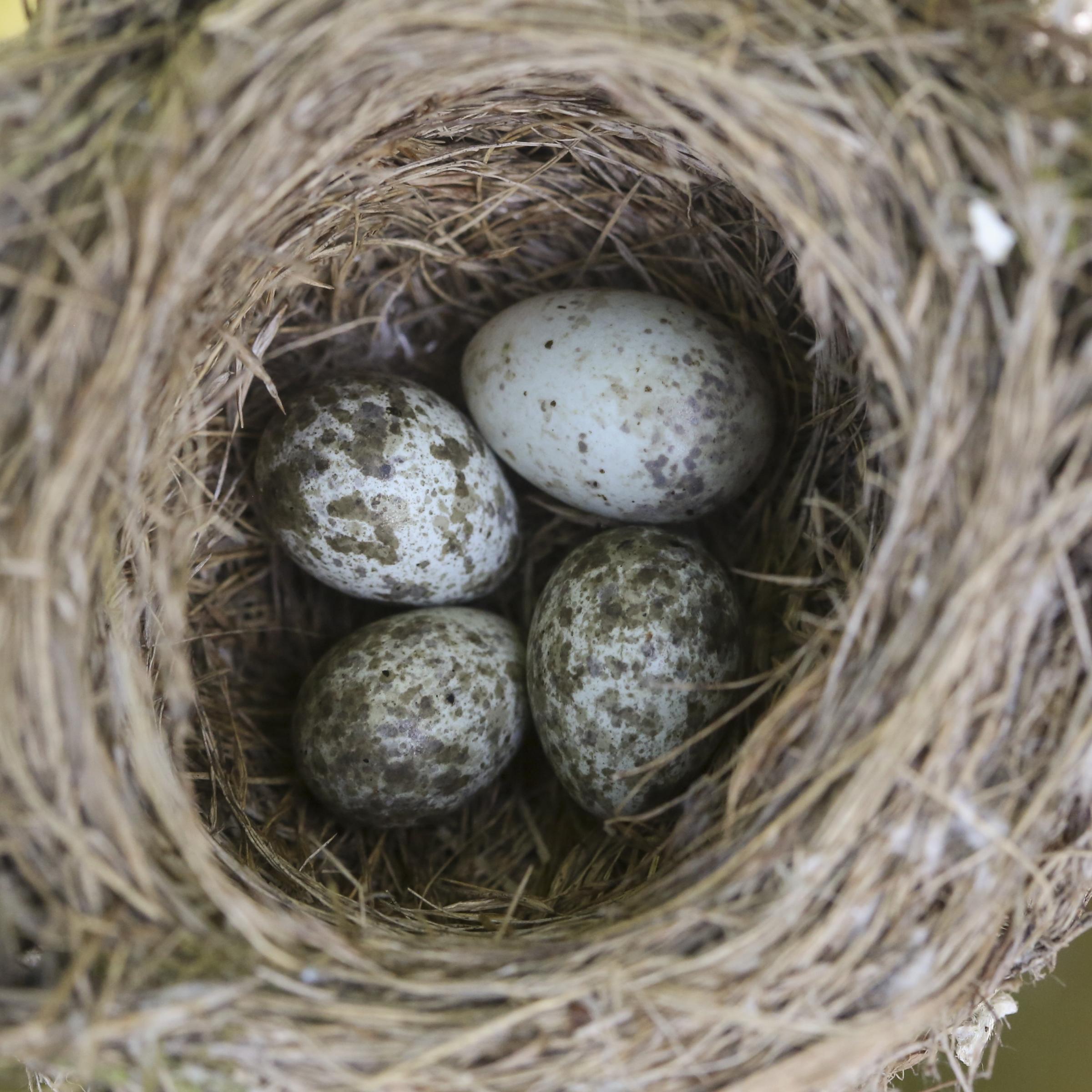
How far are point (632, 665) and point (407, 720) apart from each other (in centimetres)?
29

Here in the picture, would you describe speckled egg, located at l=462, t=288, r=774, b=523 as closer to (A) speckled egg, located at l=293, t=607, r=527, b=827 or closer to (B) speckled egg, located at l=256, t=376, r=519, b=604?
(B) speckled egg, located at l=256, t=376, r=519, b=604

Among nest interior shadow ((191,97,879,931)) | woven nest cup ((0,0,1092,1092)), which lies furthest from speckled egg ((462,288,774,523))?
woven nest cup ((0,0,1092,1092))

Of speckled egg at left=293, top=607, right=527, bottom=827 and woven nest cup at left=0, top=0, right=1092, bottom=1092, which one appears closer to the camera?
woven nest cup at left=0, top=0, right=1092, bottom=1092

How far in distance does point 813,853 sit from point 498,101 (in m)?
0.86

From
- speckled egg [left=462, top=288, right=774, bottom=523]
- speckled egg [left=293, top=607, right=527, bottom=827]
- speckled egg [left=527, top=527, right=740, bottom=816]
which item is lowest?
speckled egg [left=293, top=607, right=527, bottom=827]

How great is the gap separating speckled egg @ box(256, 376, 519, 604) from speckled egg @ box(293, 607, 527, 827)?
8 cm

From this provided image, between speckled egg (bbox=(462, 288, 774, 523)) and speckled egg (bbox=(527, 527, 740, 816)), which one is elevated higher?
speckled egg (bbox=(462, 288, 774, 523))

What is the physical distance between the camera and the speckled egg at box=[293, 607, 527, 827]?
3.76 ft

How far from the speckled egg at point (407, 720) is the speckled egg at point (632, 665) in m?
0.08

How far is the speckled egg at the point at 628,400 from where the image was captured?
114cm

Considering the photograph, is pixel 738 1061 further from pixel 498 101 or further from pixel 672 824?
pixel 498 101

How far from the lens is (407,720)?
1.14 meters

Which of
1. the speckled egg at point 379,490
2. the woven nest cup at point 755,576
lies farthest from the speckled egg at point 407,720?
the woven nest cup at point 755,576

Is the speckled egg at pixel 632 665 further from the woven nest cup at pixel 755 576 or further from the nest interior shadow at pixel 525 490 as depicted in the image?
the woven nest cup at pixel 755 576
